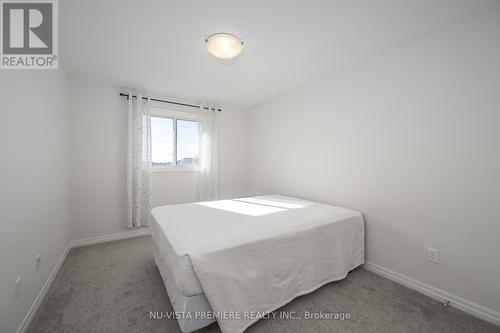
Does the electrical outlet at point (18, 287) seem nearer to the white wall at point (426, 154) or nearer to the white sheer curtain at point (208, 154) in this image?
the white sheer curtain at point (208, 154)

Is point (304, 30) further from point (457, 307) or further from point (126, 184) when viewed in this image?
point (126, 184)

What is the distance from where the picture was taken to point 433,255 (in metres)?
1.73

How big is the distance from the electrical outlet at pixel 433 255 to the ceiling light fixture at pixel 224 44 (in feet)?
8.43

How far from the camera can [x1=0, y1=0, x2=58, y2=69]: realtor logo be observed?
1.34m

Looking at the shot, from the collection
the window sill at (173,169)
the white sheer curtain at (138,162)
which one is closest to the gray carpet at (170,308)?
the white sheer curtain at (138,162)

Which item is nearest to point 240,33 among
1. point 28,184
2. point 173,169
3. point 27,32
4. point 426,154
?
point 27,32

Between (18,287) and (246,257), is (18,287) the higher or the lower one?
the lower one

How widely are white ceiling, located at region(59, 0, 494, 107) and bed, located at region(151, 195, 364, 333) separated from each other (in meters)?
1.76

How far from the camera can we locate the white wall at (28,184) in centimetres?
121

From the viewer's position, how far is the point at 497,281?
1.43m

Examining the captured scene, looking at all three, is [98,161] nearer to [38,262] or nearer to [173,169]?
[173,169]

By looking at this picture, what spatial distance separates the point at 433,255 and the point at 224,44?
2.70 metres

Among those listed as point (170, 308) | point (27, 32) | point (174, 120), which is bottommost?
point (170, 308)

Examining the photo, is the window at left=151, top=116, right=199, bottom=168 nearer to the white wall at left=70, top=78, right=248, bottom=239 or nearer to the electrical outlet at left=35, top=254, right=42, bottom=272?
the white wall at left=70, top=78, right=248, bottom=239
